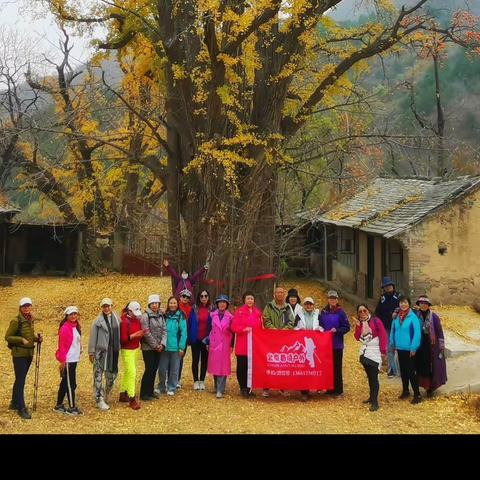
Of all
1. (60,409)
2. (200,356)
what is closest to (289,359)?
(200,356)

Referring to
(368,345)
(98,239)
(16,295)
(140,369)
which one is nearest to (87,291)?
(16,295)

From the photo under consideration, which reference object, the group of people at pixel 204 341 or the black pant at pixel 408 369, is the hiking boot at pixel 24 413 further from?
the black pant at pixel 408 369

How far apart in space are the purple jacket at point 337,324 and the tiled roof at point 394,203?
7795mm

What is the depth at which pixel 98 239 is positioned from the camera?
1199 inches

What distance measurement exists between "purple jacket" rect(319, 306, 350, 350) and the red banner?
0.11m

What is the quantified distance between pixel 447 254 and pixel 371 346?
9.75m

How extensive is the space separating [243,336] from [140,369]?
359 centimetres

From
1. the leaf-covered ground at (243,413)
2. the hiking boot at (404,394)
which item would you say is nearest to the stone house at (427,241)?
the leaf-covered ground at (243,413)

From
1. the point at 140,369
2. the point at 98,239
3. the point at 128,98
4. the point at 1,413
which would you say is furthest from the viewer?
the point at 98,239

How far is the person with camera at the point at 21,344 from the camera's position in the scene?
8.83 m

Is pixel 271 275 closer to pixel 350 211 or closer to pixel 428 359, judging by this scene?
pixel 428 359

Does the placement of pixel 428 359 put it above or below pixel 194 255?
below

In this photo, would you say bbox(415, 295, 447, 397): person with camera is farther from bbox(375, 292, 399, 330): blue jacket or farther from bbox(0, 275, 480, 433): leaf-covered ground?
bbox(375, 292, 399, 330): blue jacket

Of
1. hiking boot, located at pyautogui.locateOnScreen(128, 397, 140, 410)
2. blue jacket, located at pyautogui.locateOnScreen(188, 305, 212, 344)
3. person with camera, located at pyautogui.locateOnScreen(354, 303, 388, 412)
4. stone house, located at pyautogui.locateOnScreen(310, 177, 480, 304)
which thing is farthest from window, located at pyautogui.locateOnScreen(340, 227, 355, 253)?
hiking boot, located at pyautogui.locateOnScreen(128, 397, 140, 410)
